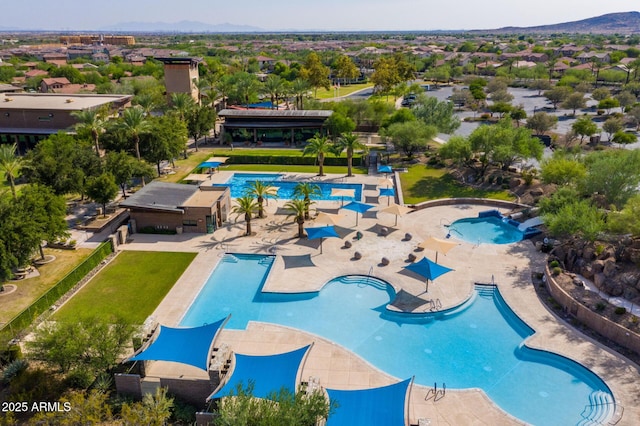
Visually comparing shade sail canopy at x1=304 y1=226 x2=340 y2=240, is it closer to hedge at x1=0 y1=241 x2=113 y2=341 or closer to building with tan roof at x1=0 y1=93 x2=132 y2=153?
hedge at x1=0 y1=241 x2=113 y2=341

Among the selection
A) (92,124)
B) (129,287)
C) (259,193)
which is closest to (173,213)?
(259,193)

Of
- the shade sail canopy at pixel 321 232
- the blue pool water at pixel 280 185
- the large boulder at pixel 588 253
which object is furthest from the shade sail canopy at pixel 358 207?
the large boulder at pixel 588 253

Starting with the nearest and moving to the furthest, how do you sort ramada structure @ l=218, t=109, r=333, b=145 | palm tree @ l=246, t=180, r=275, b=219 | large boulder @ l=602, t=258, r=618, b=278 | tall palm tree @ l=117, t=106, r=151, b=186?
→ large boulder @ l=602, t=258, r=618, b=278, palm tree @ l=246, t=180, r=275, b=219, tall palm tree @ l=117, t=106, r=151, b=186, ramada structure @ l=218, t=109, r=333, b=145

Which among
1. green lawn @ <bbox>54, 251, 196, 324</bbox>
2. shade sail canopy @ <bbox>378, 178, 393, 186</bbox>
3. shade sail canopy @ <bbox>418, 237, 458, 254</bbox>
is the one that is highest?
shade sail canopy @ <bbox>418, 237, 458, 254</bbox>

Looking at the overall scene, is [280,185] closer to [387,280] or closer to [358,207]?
[358,207]

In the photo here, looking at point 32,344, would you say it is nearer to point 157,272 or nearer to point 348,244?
point 157,272

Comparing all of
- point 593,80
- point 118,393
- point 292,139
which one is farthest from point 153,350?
point 593,80

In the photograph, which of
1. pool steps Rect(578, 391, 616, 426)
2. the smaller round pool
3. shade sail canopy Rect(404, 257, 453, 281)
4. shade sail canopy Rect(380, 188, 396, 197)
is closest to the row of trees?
the smaller round pool
